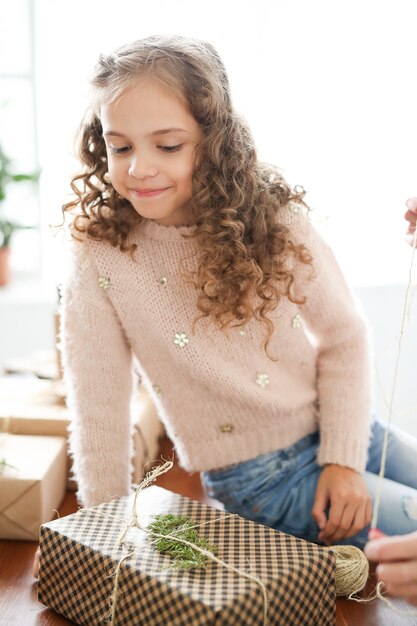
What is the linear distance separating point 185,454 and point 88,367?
0.23m

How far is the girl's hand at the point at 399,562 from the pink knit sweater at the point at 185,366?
40 cm

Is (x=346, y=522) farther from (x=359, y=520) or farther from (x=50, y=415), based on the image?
(x=50, y=415)

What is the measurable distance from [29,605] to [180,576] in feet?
1.09

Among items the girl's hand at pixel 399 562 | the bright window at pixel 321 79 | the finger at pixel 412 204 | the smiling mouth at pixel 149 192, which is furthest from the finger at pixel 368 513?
the bright window at pixel 321 79

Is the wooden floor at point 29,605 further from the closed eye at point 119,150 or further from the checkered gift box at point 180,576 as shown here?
the closed eye at point 119,150

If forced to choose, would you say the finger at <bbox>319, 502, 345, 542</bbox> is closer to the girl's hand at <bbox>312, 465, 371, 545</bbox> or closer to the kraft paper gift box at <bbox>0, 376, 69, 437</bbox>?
the girl's hand at <bbox>312, 465, 371, 545</bbox>

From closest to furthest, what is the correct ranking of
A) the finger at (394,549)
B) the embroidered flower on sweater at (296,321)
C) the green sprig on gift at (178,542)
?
1. the finger at (394,549)
2. the green sprig on gift at (178,542)
3. the embroidered flower on sweater at (296,321)

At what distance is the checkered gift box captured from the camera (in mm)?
926

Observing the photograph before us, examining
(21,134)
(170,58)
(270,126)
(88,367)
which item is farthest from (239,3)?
(88,367)

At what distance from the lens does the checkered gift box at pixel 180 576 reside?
0.93m

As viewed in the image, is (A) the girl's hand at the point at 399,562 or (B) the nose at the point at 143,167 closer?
(A) the girl's hand at the point at 399,562

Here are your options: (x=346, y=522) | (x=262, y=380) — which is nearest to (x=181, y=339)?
(x=262, y=380)

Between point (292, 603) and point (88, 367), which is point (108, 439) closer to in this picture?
point (88, 367)

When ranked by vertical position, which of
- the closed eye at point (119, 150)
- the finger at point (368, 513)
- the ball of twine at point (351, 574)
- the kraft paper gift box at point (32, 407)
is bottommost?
the ball of twine at point (351, 574)
